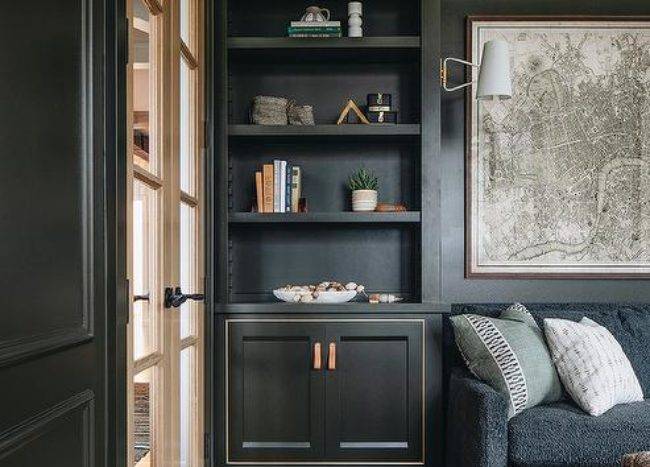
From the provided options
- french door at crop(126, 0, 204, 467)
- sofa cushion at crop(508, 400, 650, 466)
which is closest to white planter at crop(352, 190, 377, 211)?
french door at crop(126, 0, 204, 467)

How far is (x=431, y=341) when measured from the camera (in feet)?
10.4

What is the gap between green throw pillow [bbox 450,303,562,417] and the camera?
274 cm

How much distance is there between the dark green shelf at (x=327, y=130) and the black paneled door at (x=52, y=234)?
5.66ft

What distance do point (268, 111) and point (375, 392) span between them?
Answer: 137 centimetres

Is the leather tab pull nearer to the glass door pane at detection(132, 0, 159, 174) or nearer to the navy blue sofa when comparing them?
the navy blue sofa

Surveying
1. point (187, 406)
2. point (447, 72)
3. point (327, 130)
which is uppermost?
point (447, 72)

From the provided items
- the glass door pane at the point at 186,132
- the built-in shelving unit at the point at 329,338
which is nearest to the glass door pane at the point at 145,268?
the glass door pane at the point at 186,132

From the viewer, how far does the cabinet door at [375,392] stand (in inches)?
124

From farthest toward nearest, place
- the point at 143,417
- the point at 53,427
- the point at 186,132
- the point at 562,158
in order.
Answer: the point at 562,158
the point at 186,132
the point at 143,417
the point at 53,427

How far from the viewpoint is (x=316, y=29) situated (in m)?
3.22

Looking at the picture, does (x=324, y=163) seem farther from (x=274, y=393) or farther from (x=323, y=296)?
(x=274, y=393)

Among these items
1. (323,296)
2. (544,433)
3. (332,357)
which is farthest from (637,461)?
(323,296)

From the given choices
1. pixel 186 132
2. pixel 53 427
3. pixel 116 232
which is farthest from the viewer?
pixel 186 132

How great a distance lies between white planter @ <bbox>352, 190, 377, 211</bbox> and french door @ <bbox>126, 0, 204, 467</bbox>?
2.47 ft
